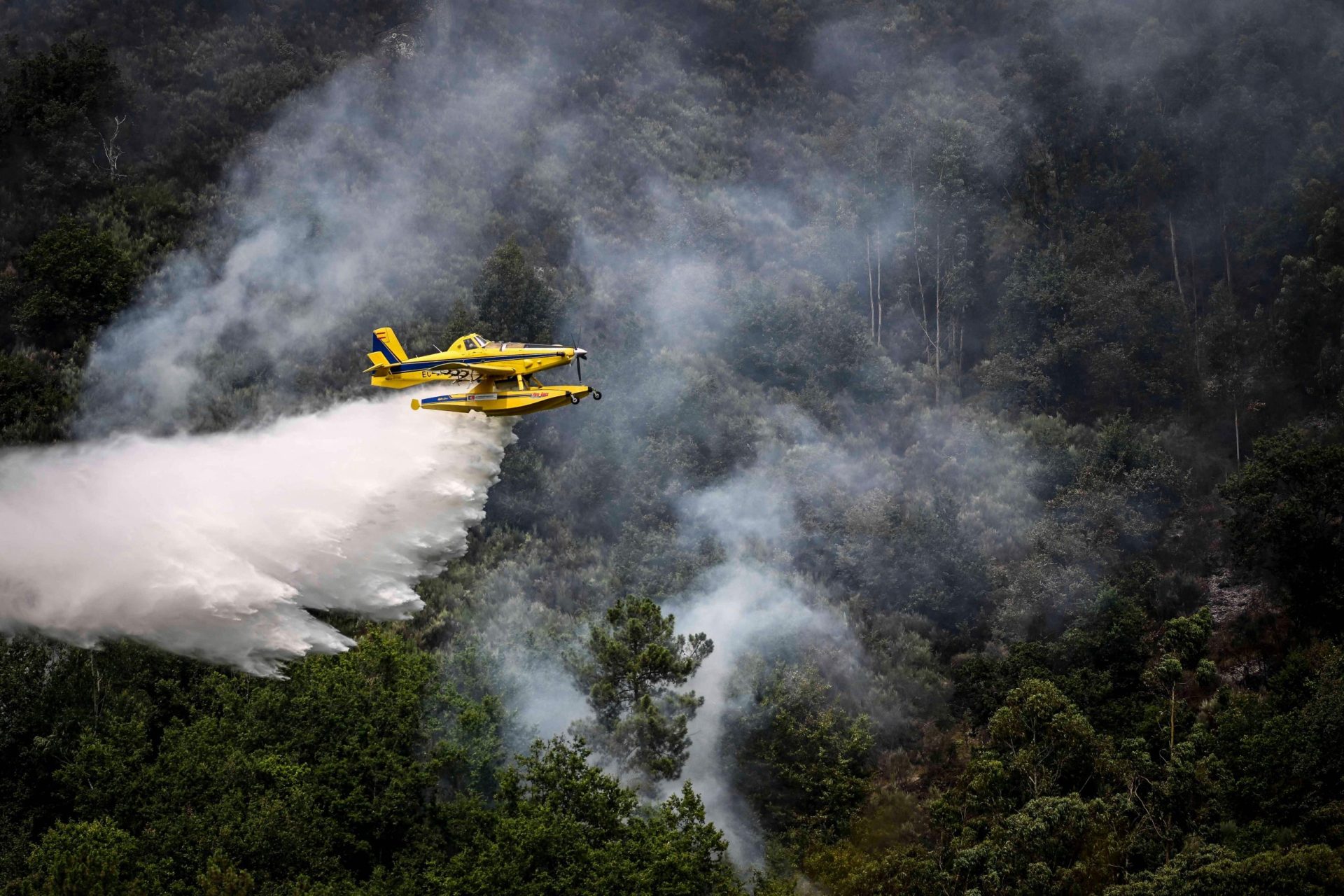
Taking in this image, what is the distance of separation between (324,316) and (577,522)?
12035 mm

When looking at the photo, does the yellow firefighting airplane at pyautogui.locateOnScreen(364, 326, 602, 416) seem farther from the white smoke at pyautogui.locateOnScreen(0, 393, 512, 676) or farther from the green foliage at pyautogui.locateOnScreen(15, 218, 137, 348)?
the green foliage at pyautogui.locateOnScreen(15, 218, 137, 348)

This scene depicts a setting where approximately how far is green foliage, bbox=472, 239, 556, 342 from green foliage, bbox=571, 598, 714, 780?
14.6 meters

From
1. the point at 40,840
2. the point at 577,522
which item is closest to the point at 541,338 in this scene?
the point at 577,522

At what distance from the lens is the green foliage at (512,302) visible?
66125mm

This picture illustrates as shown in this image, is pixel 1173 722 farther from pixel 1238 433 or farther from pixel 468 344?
pixel 468 344

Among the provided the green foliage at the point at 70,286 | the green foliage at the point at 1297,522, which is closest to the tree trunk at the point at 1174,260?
the green foliage at the point at 1297,522

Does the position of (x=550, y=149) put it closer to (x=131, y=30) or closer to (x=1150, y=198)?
(x=131, y=30)

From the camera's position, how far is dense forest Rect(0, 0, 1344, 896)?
51469mm

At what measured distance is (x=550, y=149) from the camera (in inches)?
3081

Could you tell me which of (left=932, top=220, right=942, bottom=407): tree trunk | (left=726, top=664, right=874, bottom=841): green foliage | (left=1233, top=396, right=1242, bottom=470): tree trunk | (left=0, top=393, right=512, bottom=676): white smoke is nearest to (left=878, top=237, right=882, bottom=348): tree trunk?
(left=932, top=220, right=942, bottom=407): tree trunk

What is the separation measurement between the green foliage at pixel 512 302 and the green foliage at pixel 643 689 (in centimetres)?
1456

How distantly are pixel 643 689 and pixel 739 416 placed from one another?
1676 centimetres

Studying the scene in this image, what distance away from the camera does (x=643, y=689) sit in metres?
54.7

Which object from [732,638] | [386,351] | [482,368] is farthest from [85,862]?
[732,638]
